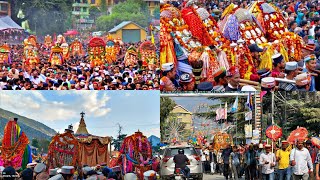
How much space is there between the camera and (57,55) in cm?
1534

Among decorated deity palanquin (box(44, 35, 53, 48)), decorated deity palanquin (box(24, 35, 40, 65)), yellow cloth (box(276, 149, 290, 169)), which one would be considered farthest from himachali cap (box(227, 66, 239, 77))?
decorated deity palanquin (box(24, 35, 40, 65))

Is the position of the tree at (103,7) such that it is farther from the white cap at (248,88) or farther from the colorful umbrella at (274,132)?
the colorful umbrella at (274,132)

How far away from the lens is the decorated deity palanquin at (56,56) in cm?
1517

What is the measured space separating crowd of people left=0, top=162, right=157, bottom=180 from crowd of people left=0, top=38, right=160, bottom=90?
2376 mm

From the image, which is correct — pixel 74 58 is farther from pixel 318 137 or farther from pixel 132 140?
pixel 318 137

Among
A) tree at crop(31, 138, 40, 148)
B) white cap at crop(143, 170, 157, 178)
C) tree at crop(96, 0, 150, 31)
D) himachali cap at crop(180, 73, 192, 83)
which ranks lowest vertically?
white cap at crop(143, 170, 157, 178)

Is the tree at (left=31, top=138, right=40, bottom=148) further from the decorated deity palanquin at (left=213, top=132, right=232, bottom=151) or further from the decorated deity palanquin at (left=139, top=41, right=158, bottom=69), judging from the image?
the decorated deity palanquin at (left=213, top=132, right=232, bottom=151)

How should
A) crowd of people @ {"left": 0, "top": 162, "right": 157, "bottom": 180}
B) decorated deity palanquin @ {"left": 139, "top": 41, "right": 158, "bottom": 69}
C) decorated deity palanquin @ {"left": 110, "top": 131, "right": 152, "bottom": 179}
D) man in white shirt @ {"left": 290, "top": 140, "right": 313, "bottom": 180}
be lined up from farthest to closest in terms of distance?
decorated deity palanquin @ {"left": 139, "top": 41, "right": 158, "bottom": 69} < decorated deity palanquin @ {"left": 110, "top": 131, "right": 152, "bottom": 179} < man in white shirt @ {"left": 290, "top": 140, "right": 313, "bottom": 180} < crowd of people @ {"left": 0, "top": 162, "right": 157, "bottom": 180}

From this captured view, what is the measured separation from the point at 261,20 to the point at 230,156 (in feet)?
9.75

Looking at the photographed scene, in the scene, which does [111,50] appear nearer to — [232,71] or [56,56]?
[56,56]

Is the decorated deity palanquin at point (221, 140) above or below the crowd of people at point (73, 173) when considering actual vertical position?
above

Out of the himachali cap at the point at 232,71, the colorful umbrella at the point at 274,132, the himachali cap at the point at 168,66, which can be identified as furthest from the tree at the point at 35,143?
the colorful umbrella at the point at 274,132

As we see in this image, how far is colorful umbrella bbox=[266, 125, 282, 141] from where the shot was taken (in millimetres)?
13086

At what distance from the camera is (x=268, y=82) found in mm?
13891
